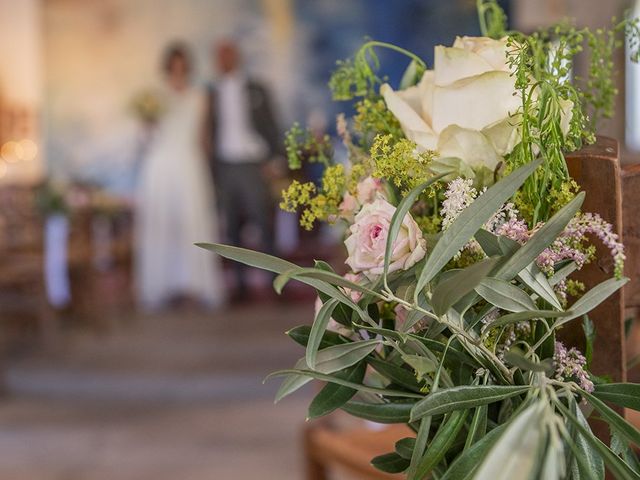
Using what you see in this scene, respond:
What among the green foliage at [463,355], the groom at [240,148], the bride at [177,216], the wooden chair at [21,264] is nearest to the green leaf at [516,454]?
the green foliage at [463,355]

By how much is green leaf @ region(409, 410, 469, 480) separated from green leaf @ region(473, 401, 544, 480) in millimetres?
160

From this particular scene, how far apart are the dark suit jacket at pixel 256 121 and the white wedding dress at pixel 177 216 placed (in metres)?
0.10

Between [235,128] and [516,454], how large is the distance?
766 cm

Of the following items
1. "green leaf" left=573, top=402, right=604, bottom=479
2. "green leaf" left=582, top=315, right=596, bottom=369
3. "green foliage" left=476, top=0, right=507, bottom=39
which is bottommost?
"green leaf" left=573, top=402, right=604, bottom=479

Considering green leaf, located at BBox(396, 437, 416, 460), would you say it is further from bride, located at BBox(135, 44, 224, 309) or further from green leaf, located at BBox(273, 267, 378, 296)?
bride, located at BBox(135, 44, 224, 309)

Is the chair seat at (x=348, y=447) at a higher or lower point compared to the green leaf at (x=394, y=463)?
lower

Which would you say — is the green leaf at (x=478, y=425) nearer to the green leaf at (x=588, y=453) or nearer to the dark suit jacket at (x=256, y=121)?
the green leaf at (x=588, y=453)

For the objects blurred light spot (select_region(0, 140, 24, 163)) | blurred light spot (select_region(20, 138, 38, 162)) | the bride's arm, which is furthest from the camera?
blurred light spot (select_region(20, 138, 38, 162))

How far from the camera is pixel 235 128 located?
8.02 m

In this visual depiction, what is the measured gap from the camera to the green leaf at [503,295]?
0.64 metres

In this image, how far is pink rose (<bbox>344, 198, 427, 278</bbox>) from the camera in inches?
27.1

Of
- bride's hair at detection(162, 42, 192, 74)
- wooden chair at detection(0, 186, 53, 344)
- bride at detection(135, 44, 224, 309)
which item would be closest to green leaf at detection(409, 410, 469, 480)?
wooden chair at detection(0, 186, 53, 344)

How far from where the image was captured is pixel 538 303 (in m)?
0.72

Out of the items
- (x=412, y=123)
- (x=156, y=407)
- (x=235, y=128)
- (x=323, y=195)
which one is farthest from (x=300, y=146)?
(x=235, y=128)
